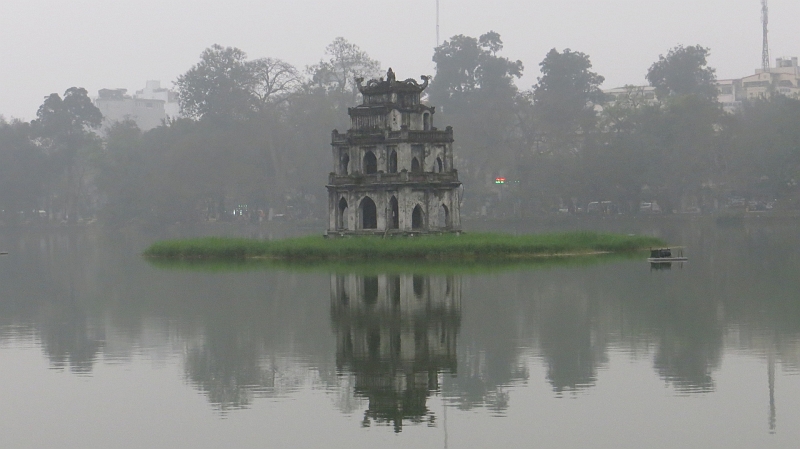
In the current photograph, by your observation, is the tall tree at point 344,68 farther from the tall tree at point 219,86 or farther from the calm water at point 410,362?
the calm water at point 410,362

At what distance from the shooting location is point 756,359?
26.1 meters

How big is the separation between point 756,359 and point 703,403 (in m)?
5.03

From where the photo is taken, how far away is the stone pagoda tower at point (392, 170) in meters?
63.2

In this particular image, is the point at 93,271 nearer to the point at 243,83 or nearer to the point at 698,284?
the point at 698,284

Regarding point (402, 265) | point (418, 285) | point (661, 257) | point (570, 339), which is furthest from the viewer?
point (661, 257)

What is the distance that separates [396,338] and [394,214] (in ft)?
115

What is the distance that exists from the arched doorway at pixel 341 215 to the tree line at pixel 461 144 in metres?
54.9

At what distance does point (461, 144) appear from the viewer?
5005 inches

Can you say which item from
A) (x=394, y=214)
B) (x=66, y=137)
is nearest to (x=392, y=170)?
(x=394, y=214)

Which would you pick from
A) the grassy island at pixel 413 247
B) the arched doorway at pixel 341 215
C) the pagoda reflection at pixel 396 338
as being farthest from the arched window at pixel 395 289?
the arched doorway at pixel 341 215

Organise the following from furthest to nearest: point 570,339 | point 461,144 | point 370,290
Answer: point 461,144 < point 370,290 < point 570,339

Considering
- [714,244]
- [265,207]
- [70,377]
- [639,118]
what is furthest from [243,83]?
[70,377]

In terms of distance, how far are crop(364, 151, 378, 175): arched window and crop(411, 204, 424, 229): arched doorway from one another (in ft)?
10.6

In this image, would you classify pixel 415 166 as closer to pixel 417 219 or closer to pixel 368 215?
pixel 417 219
